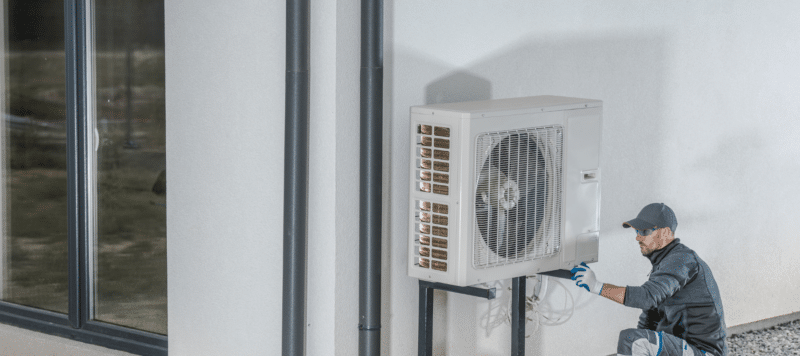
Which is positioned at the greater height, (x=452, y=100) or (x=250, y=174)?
(x=452, y=100)

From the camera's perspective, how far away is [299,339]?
311 cm

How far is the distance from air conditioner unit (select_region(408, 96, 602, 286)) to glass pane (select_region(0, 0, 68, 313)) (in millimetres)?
2268

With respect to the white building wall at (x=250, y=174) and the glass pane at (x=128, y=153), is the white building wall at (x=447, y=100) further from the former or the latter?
the glass pane at (x=128, y=153)

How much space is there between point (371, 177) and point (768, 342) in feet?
9.66

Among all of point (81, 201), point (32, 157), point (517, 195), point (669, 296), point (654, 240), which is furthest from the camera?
point (32, 157)

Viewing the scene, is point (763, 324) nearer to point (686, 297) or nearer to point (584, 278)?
point (686, 297)

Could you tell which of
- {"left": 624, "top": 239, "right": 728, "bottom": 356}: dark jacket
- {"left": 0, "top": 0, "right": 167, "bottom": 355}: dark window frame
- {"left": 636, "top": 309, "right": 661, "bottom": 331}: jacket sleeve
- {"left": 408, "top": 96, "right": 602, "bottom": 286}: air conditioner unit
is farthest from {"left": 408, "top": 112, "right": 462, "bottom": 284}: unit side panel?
{"left": 0, "top": 0, "right": 167, "bottom": 355}: dark window frame

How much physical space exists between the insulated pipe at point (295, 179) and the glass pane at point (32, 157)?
6.05 ft

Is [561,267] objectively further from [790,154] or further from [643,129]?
[790,154]

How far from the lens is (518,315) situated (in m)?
3.35

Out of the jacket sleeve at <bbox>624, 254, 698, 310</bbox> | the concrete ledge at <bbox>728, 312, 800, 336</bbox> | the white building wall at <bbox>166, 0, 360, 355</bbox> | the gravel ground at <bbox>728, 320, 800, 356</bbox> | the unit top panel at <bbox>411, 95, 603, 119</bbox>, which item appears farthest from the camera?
the concrete ledge at <bbox>728, 312, 800, 336</bbox>

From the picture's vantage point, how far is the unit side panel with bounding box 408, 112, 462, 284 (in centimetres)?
296

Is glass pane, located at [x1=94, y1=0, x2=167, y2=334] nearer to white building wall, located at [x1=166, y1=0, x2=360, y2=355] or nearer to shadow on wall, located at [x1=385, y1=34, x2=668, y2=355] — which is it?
white building wall, located at [x1=166, y1=0, x2=360, y2=355]

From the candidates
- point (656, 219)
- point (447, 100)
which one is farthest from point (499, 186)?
point (656, 219)
